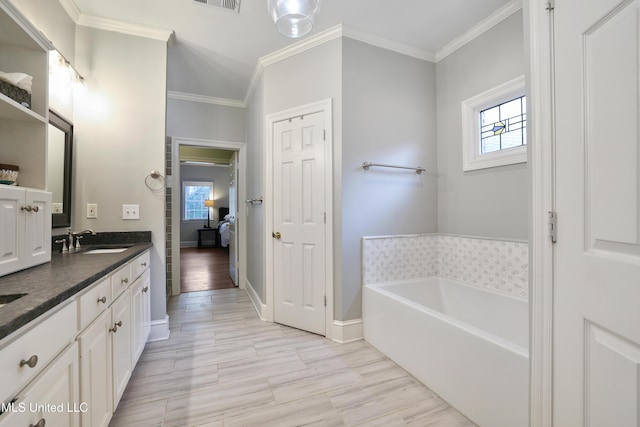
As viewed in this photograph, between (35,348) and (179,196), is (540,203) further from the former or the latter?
(179,196)

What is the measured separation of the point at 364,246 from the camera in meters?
2.47

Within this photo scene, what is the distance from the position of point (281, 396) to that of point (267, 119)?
242 cm

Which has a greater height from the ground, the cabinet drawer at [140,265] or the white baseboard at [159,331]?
the cabinet drawer at [140,265]

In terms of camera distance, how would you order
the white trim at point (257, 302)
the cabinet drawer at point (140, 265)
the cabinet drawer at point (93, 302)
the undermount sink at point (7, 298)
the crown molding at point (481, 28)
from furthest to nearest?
1. the white trim at point (257, 302)
2. the crown molding at point (481, 28)
3. the cabinet drawer at point (140, 265)
4. the cabinet drawer at point (93, 302)
5. the undermount sink at point (7, 298)

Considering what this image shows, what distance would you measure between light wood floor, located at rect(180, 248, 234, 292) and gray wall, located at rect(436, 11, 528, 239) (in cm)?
336

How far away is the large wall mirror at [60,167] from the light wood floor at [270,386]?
1.25 metres

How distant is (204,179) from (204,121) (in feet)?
18.8

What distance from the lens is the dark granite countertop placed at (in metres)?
0.69

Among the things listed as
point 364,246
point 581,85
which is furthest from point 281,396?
point 581,85

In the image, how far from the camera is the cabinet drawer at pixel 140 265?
1.78 metres

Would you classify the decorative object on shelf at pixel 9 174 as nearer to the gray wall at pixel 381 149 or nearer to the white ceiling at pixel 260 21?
the white ceiling at pixel 260 21

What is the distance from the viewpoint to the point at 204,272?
5117 mm

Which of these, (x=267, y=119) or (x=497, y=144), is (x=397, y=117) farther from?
(x=267, y=119)

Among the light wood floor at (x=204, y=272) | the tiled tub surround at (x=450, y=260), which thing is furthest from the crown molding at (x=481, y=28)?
the light wood floor at (x=204, y=272)
